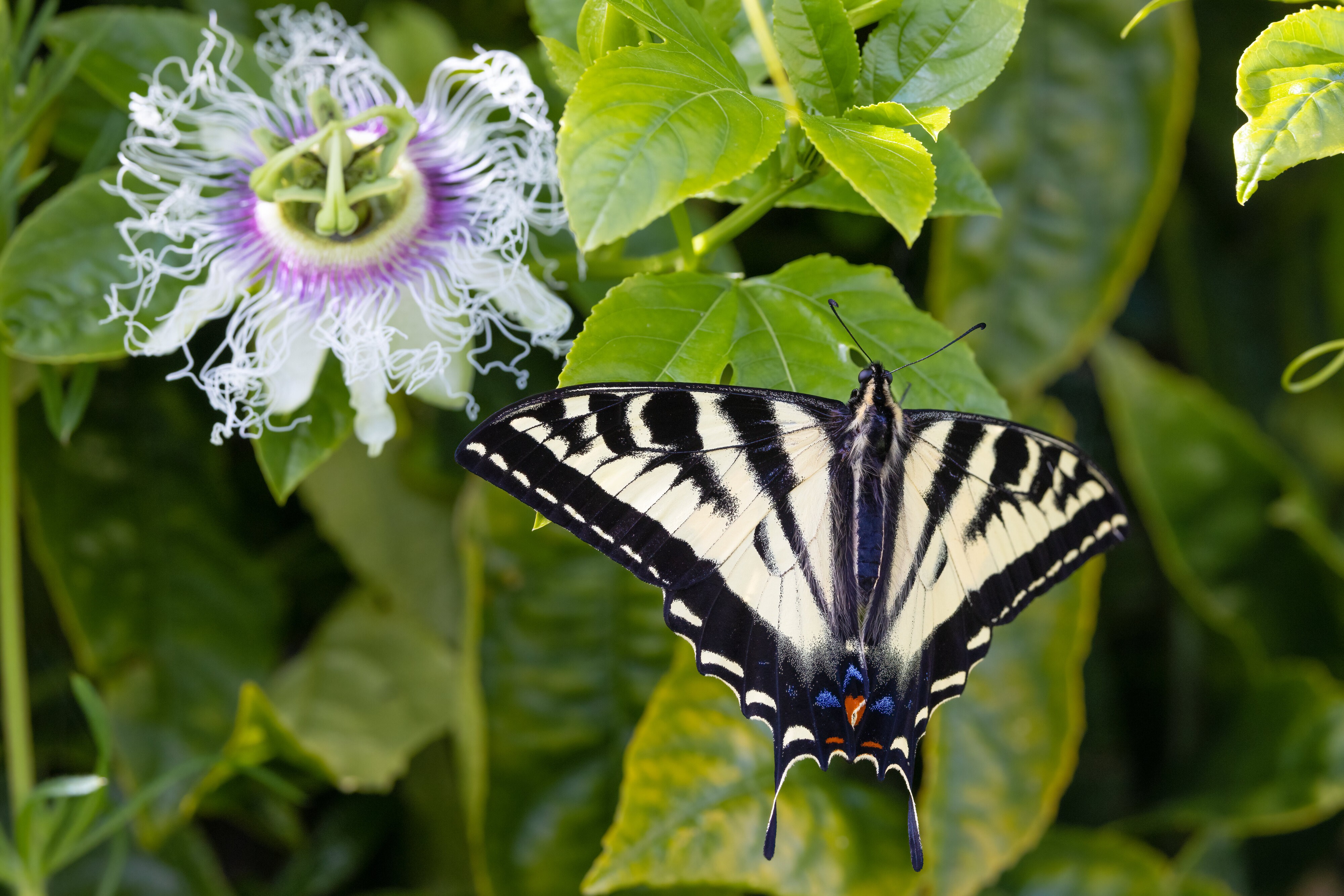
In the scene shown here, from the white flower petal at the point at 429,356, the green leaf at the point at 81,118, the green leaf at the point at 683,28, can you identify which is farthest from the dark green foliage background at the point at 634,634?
the green leaf at the point at 683,28

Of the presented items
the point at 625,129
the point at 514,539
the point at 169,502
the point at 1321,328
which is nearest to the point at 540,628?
the point at 514,539

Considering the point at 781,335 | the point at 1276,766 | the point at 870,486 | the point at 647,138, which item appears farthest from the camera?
the point at 1276,766

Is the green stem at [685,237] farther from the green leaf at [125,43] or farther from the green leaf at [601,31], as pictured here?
the green leaf at [125,43]

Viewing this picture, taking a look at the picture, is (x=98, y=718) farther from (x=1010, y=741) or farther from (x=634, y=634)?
(x=1010, y=741)

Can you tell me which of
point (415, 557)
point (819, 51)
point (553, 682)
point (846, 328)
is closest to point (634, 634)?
point (553, 682)

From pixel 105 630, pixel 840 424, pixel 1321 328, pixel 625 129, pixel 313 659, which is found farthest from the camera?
pixel 1321 328

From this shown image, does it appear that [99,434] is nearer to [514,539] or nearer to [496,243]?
[514,539]
